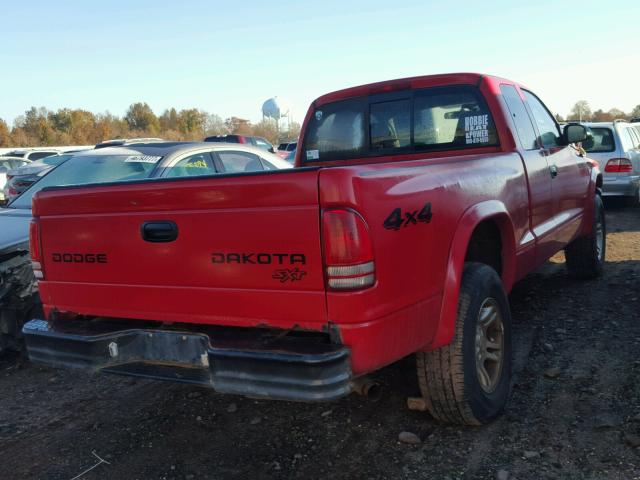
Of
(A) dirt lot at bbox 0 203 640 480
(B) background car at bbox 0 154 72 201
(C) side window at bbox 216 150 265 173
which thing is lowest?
(A) dirt lot at bbox 0 203 640 480

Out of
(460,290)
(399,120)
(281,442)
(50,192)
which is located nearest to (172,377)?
(281,442)

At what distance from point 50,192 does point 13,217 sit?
2393mm

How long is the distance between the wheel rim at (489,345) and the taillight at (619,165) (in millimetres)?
8425

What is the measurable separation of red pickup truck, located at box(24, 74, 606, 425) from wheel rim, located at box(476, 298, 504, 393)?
1 centimetres

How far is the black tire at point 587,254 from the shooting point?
5.72 meters

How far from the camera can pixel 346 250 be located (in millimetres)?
2326

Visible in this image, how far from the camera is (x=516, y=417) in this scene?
3.25 meters

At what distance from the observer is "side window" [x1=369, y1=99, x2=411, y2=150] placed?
14.6 ft

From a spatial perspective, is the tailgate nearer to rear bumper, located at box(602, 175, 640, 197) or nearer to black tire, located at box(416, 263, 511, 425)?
black tire, located at box(416, 263, 511, 425)

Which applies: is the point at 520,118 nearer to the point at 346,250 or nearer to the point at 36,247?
the point at 346,250

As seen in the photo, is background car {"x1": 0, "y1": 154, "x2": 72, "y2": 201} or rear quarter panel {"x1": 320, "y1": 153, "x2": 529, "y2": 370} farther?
background car {"x1": 0, "y1": 154, "x2": 72, "y2": 201}

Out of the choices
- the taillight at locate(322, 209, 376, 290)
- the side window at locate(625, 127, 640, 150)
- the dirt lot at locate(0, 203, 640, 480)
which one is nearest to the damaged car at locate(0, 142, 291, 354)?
the dirt lot at locate(0, 203, 640, 480)

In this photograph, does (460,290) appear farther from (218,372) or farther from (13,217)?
(13,217)

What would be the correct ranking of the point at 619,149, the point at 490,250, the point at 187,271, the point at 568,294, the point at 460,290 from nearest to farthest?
1. the point at 187,271
2. the point at 460,290
3. the point at 490,250
4. the point at 568,294
5. the point at 619,149
